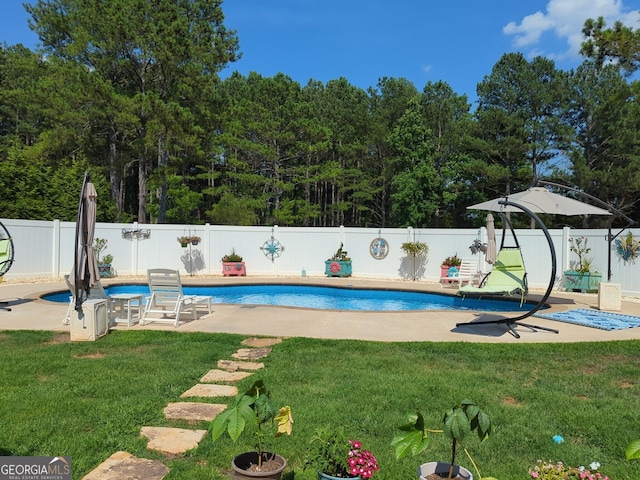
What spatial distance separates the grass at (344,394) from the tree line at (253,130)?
1408 centimetres

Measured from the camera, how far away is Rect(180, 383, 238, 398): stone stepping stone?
13.2 feet

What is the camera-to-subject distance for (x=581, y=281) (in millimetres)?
12219

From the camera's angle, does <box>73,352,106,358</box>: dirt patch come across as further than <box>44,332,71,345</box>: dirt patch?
No

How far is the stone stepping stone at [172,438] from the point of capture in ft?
9.80

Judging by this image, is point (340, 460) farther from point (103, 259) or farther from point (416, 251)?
point (103, 259)

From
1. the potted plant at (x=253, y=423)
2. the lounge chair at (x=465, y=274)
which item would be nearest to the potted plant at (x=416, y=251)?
the lounge chair at (x=465, y=274)

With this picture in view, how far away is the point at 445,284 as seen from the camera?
13617 mm

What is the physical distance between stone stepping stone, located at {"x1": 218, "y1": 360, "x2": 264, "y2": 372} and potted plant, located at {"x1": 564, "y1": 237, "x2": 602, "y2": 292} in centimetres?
1021

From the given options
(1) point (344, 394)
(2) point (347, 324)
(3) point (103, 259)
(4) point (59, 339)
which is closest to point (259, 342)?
(2) point (347, 324)

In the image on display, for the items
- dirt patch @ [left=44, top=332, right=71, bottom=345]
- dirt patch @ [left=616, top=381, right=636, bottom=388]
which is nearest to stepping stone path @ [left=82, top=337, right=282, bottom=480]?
dirt patch @ [left=44, top=332, right=71, bottom=345]

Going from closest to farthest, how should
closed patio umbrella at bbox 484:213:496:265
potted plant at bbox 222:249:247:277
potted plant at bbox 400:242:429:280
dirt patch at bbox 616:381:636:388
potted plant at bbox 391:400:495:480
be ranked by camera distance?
1. potted plant at bbox 391:400:495:480
2. dirt patch at bbox 616:381:636:388
3. closed patio umbrella at bbox 484:213:496:265
4. potted plant at bbox 400:242:429:280
5. potted plant at bbox 222:249:247:277

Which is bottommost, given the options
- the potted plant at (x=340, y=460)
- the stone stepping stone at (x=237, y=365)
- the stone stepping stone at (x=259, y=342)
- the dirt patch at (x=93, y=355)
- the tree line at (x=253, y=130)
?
the dirt patch at (x=93, y=355)

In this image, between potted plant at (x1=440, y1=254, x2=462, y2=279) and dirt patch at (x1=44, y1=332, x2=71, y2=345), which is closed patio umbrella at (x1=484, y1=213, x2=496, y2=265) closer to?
potted plant at (x1=440, y1=254, x2=462, y2=279)

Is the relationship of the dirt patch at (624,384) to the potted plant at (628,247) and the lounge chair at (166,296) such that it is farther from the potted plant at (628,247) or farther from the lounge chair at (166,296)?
the potted plant at (628,247)
